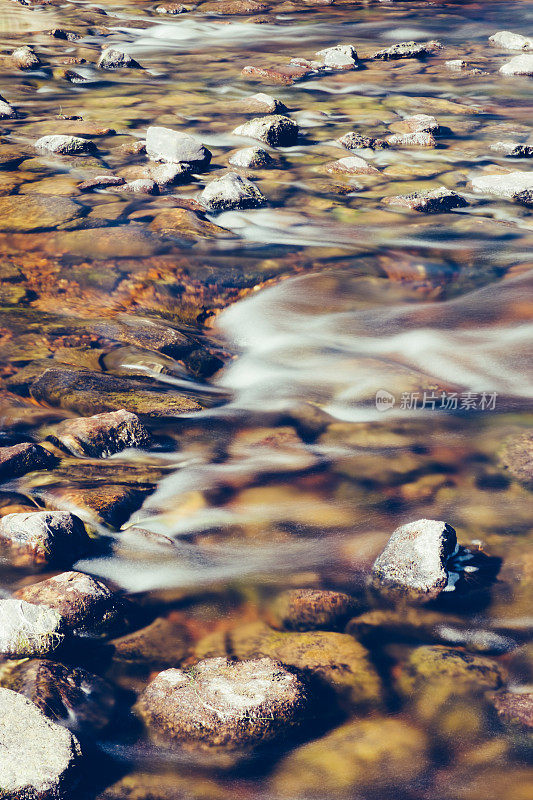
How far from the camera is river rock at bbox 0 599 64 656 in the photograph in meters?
2.71

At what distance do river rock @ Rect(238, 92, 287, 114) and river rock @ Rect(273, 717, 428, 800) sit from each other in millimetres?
10026

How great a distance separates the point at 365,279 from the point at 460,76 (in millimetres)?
8928

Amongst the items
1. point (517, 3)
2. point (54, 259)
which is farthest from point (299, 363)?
point (517, 3)

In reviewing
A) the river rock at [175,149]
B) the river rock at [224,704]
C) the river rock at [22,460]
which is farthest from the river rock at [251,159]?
the river rock at [224,704]

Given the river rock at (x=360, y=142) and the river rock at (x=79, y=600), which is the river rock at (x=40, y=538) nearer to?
the river rock at (x=79, y=600)

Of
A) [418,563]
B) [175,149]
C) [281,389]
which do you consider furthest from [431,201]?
[418,563]

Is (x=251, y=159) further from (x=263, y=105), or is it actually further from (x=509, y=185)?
(x=509, y=185)

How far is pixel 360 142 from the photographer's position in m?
9.36

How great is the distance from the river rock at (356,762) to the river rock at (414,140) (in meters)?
8.42

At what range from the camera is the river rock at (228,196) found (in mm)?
7332

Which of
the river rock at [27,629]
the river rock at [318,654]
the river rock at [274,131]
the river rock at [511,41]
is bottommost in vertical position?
the river rock at [318,654]

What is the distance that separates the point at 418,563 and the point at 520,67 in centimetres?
1300

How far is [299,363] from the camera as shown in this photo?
546 cm

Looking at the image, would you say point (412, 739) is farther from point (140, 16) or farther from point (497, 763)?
point (140, 16)
